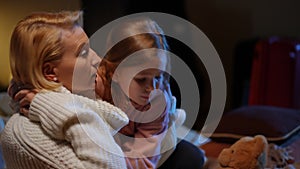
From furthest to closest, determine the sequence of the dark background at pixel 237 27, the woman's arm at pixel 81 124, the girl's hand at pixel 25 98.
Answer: the dark background at pixel 237 27 < the girl's hand at pixel 25 98 < the woman's arm at pixel 81 124

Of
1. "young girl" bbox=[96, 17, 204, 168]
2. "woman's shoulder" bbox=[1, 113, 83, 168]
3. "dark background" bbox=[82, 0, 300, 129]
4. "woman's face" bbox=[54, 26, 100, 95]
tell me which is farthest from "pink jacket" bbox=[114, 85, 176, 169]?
"dark background" bbox=[82, 0, 300, 129]

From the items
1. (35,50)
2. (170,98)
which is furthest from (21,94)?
(170,98)

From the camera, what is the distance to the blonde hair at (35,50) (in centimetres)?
92

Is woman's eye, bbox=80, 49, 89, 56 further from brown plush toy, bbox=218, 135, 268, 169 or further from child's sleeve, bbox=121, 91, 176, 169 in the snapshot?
brown plush toy, bbox=218, 135, 268, 169

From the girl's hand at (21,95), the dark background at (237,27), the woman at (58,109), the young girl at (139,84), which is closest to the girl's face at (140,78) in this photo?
the young girl at (139,84)

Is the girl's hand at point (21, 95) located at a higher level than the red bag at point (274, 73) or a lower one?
higher

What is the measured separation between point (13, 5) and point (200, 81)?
4.43ft

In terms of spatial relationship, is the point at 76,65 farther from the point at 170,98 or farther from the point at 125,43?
the point at 170,98

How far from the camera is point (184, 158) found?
4.22 feet

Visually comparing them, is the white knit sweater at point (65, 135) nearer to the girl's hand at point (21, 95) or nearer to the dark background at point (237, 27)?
the girl's hand at point (21, 95)

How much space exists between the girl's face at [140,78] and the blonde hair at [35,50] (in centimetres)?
21

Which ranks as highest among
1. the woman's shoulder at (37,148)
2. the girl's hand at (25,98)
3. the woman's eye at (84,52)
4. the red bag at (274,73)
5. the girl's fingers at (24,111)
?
the woman's eye at (84,52)

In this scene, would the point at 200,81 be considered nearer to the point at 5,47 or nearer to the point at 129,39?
the point at 5,47

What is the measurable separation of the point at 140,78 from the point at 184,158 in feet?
0.99
